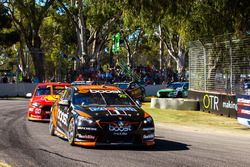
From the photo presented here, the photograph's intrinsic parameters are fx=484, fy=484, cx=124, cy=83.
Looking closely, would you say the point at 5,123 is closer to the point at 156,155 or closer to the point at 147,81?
the point at 156,155

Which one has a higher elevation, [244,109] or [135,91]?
[135,91]

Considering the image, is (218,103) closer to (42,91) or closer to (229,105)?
(229,105)

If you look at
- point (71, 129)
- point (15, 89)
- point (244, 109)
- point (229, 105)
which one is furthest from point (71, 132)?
point (15, 89)

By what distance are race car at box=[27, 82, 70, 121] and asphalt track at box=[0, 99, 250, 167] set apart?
333 cm

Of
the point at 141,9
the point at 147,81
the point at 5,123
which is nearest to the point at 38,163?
the point at 5,123

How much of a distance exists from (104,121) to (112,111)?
1.45 ft

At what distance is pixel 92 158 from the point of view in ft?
29.1

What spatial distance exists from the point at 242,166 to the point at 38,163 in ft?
11.6

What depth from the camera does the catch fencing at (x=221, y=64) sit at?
19462 millimetres

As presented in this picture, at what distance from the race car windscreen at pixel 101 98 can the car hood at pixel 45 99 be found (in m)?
5.47

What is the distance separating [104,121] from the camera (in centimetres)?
969

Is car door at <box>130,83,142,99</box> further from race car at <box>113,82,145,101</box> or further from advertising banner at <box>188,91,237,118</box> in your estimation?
advertising banner at <box>188,91,237,118</box>

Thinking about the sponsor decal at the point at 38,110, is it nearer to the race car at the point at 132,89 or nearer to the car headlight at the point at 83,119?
the car headlight at the point at 83,119

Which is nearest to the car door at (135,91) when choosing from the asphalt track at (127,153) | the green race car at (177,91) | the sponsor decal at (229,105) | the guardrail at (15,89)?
the green race car at (177,91)
